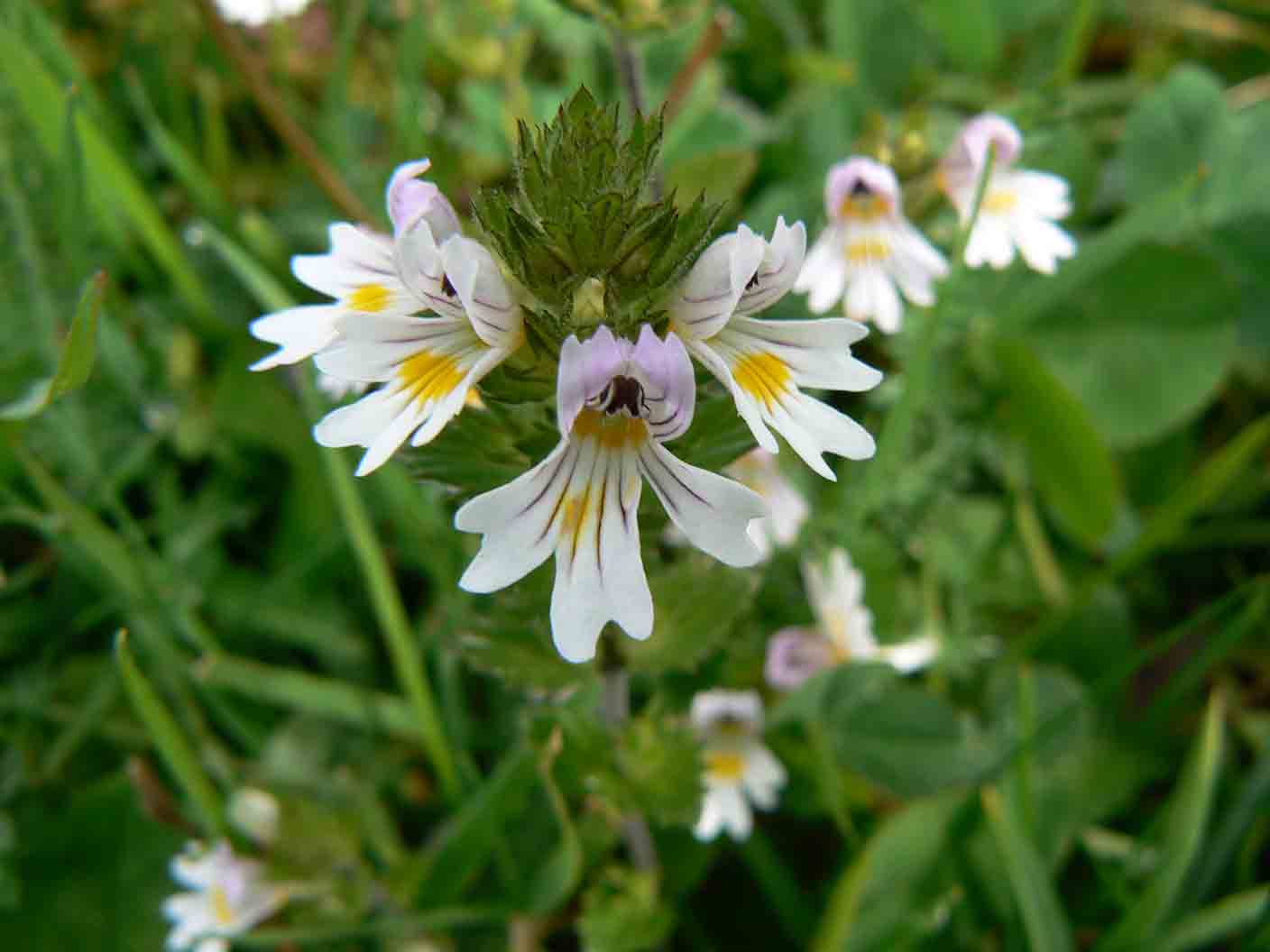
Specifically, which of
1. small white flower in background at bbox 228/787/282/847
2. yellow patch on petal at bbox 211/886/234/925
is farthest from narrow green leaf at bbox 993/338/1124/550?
yellow patch on petal at bbox 211/886/234/925

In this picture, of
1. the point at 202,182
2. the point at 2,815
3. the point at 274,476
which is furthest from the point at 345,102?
the point at 2,815

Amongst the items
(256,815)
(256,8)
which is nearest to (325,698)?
Answer: (256,815)

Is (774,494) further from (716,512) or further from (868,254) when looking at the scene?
(716,512)

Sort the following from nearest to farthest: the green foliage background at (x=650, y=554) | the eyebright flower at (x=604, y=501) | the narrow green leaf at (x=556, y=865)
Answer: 1. the eyebright flower at (x=604, y=501)
2. the narrow green leaf at (x=556, y=865)
3. the green foliage background at (x=650, y=554)

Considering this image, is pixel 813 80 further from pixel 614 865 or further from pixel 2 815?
pixel 2 815

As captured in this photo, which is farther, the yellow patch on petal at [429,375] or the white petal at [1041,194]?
the white petal at [1041,194]

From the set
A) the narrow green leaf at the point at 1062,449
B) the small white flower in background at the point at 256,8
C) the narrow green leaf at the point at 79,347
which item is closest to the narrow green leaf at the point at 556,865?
the narrow green leaf at the point at 79,347

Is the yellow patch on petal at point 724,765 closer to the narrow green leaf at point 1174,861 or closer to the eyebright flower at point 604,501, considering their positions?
the narrow green leaf at point 1174,861
